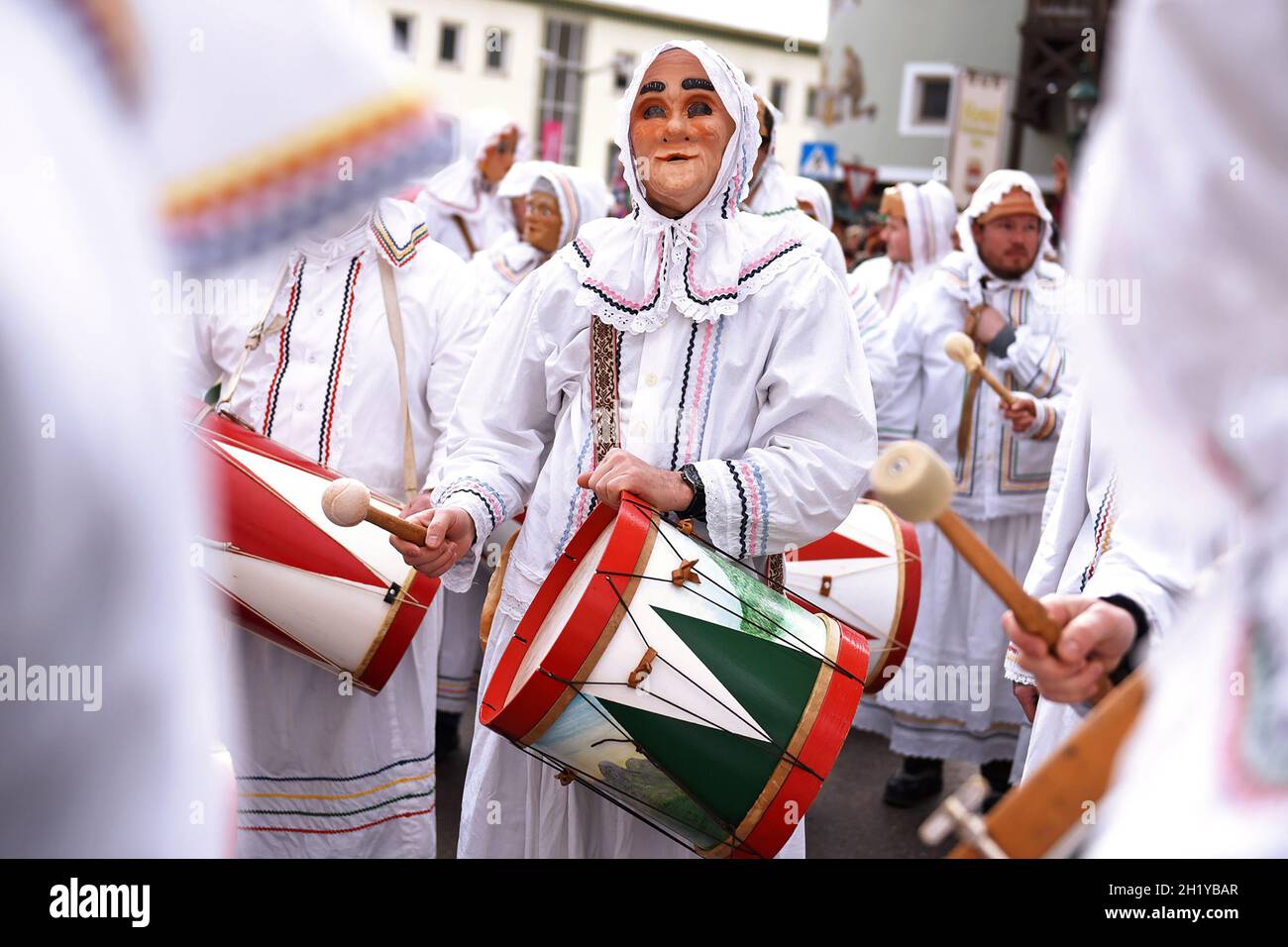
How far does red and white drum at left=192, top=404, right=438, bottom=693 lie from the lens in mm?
2896

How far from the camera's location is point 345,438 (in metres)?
3.28

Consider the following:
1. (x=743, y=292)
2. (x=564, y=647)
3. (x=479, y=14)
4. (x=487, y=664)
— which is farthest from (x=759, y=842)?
(x=479, y=14)

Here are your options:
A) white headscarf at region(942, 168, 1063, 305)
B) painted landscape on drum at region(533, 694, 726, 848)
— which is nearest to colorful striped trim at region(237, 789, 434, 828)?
painted landscape on drum at region(533, 694, 726, 848)

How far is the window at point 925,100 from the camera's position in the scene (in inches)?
1039

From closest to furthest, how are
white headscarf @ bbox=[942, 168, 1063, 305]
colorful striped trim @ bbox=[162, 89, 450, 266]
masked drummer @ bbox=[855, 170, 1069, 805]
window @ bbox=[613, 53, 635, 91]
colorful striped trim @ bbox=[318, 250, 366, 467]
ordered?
colorful striped trim @ bbox=[162, 89, 450, 266] < colorful striped trim @ bbox=[318, 250, 366, 467] < masked drummer @ bbox=[855, 170, 1069, 805] < white headscarf @ bbox=[942, 168, 1063, 305] < window @ bbox=[613, 53, 635, 91]

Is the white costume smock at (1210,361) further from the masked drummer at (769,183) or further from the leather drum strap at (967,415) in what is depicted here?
the leather drum strap at (967,415)

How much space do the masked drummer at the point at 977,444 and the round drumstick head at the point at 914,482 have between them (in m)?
3.71

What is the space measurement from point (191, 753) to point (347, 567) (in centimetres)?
217

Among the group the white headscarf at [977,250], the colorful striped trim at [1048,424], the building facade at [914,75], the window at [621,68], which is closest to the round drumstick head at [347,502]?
the colorful striped trim at [1048,424]

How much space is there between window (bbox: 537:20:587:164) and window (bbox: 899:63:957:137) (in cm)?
1544

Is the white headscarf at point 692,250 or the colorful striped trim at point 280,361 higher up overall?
the white headscarf at point 692,250

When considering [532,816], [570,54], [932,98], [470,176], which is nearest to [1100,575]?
[532,816]

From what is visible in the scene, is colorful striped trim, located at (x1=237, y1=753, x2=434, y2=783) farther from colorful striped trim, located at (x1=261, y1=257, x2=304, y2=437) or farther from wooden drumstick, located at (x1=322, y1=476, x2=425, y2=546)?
wooden drumstick, located at (x1=322, y1=476, x2=425, y2=546)

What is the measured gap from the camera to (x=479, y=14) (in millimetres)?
38188
